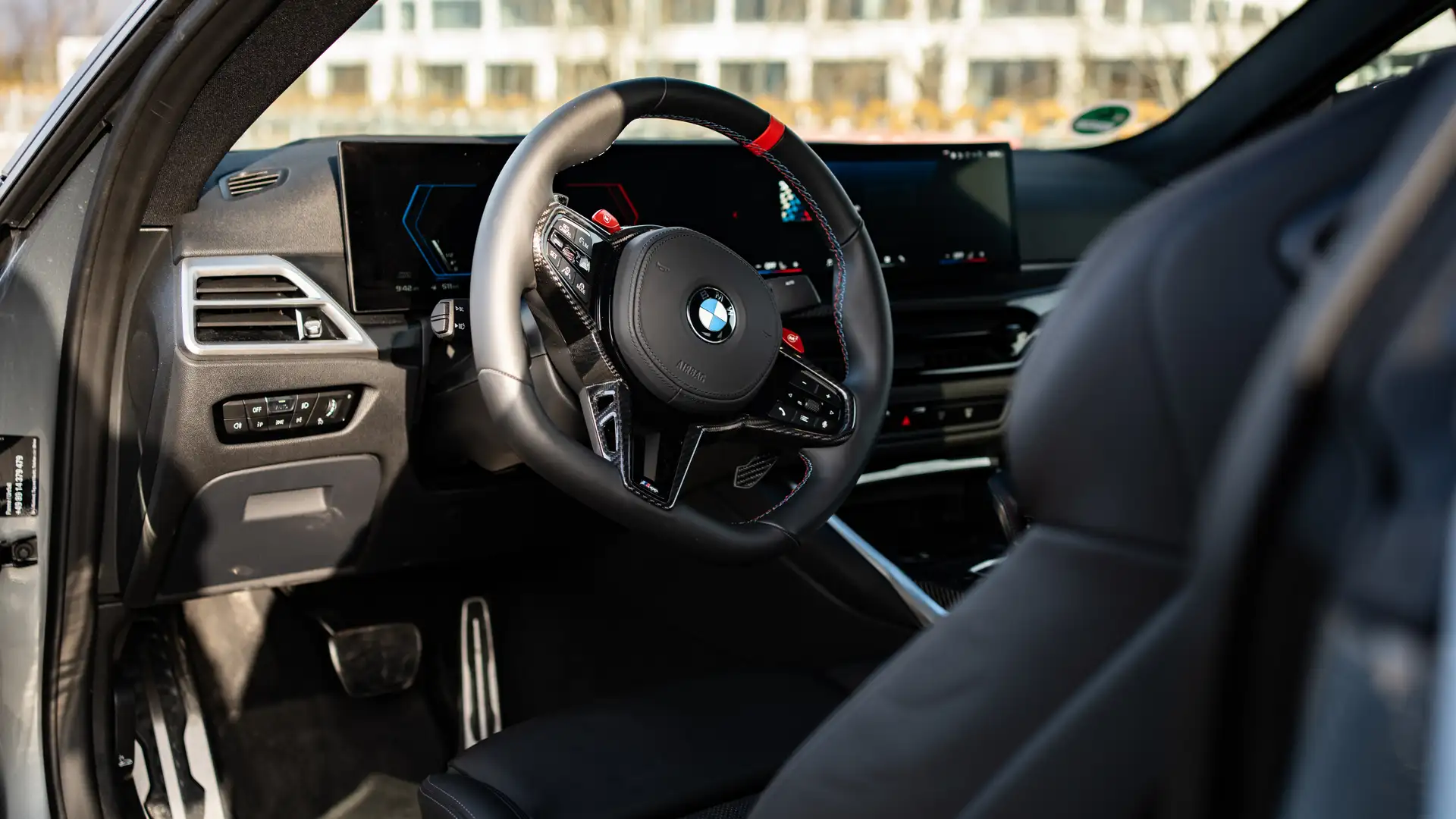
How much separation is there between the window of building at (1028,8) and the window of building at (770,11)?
1868 mm

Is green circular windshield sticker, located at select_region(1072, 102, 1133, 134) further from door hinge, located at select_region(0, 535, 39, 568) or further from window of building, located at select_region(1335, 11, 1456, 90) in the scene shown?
door hinge, located at select_region(0, 535, 39, 568)

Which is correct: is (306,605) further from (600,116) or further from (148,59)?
(600,116)

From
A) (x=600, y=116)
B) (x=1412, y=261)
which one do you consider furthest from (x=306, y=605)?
(x=1412, y=261)

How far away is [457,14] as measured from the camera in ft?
32.6

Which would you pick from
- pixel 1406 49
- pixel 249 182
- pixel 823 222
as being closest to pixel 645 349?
pixel 823 222

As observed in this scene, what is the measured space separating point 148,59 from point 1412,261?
1562 mm

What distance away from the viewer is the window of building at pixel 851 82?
13.9 ft

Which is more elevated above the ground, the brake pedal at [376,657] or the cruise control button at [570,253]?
the cruise control button at [570,253]

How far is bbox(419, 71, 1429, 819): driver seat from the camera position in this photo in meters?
0.57

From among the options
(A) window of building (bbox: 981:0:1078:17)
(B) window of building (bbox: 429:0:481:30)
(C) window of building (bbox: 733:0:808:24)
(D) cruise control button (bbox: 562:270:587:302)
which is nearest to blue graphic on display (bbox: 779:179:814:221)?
(D) cruise control button (bbox: 562:270:587:302)

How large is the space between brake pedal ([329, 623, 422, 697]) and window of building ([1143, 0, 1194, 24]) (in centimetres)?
321

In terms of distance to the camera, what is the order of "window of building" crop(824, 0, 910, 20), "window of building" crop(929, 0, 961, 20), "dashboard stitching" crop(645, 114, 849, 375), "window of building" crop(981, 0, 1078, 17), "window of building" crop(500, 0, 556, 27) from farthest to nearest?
"window of building" crop(500, 0, 556, 27) → "window of building" crop(824, 0, 910, 20) → "window of building" crop(981, 0, 1078, 17) → "window of building" crop(929, 0, 961, 20) → "dashboard stitching" crop(645, 114, 849, 375)

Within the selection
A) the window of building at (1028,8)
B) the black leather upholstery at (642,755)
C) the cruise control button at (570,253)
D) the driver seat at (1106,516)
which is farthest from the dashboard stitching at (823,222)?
the window of building at (1028,8)

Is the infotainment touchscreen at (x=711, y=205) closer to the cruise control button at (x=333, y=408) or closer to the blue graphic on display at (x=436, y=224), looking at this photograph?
the blue graphic on display at (x=436, y=224)
